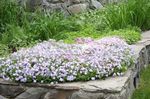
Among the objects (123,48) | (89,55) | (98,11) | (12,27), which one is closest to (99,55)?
(89,55)

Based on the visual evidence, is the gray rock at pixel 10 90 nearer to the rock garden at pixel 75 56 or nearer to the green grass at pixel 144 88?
the rock garden at pixel 75 56

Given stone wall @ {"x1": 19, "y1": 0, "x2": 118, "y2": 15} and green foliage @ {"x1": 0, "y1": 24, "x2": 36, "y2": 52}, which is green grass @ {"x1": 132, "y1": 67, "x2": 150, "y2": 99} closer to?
green foliage @ {"x1": 0, "y1": 24, "x2": 36, "y2": 52}

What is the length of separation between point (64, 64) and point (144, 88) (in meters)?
1.46

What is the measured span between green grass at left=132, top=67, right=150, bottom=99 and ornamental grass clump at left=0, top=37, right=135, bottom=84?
1.53 feet

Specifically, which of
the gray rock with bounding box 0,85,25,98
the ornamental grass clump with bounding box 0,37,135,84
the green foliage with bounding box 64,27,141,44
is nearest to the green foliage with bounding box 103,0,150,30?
the green foliage with bounding box 64,27,141,44

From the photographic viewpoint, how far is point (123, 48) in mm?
5395

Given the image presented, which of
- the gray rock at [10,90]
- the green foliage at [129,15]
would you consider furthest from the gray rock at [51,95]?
the green foliage at [129,15]

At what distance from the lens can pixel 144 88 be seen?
18.6 ft

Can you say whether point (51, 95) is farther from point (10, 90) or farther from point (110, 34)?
point (110, 34)

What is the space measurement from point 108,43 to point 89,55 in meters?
0.72

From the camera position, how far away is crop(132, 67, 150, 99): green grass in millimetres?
5395

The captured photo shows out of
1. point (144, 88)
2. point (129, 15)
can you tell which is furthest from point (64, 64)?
point (129, 15)

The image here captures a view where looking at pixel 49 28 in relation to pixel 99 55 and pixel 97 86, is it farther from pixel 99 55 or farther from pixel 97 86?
pixel 97 86

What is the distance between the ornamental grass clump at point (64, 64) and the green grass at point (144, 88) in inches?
18.4
